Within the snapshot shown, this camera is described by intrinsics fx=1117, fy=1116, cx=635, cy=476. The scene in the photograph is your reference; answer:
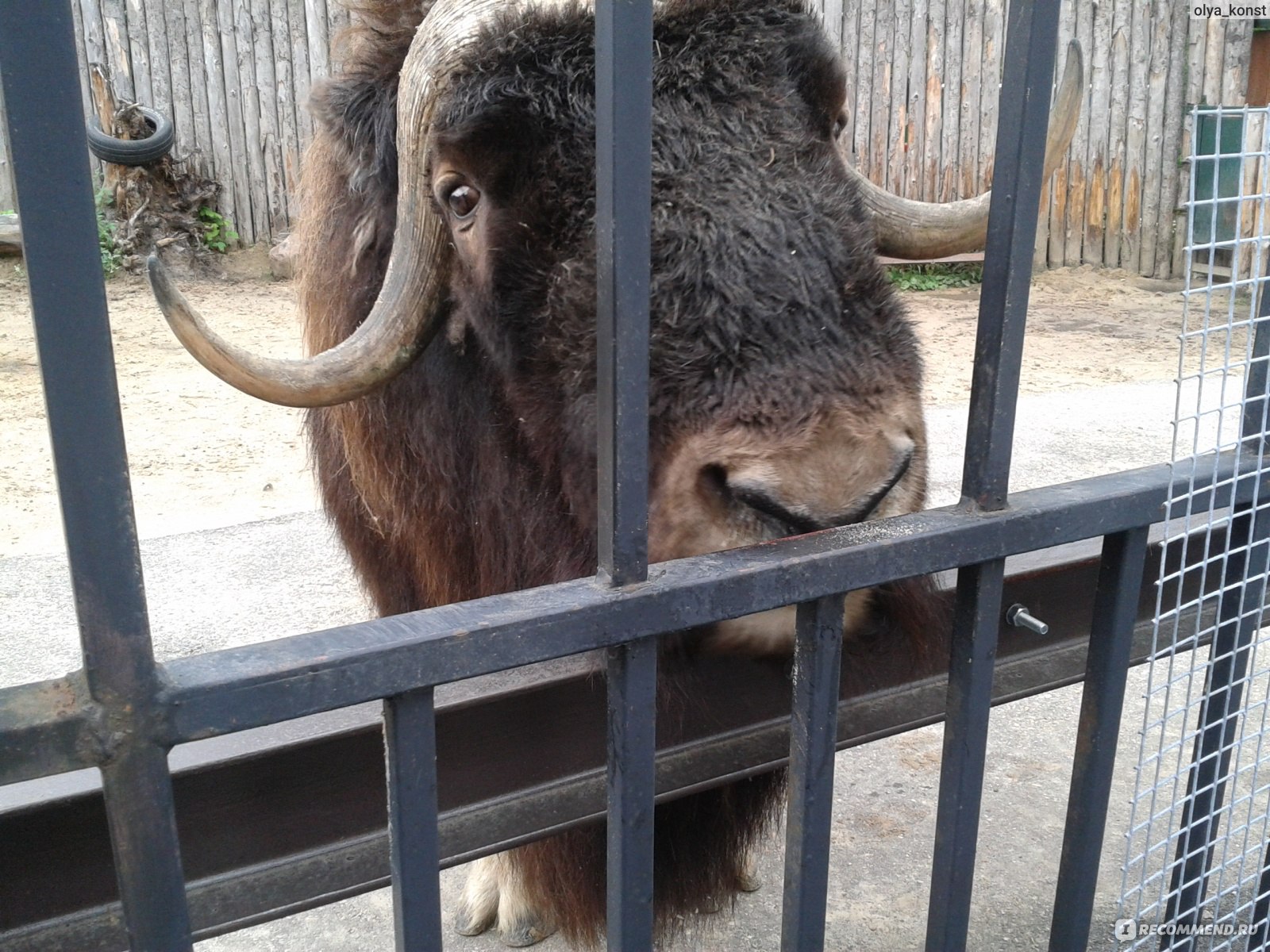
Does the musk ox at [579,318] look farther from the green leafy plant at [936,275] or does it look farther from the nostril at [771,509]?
the green leafy plant at [936,275]

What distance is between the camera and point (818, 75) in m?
2.35

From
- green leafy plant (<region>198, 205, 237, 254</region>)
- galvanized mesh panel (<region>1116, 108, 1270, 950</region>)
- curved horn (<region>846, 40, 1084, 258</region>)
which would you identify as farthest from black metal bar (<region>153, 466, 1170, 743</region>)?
green leafy plant (<region>198, 205, 237, 254</region>)

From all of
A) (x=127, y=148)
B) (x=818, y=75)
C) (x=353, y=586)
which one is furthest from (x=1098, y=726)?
(x=127, y=148)

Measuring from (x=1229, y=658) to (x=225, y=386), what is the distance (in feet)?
30.6

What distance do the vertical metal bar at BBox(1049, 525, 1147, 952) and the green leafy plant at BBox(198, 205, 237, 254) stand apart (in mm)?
13588

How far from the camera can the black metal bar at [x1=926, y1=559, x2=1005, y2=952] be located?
1521mm

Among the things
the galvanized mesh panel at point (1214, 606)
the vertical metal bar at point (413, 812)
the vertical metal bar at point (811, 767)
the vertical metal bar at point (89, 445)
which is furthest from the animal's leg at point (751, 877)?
the vertical metal bar at point (89, 445)

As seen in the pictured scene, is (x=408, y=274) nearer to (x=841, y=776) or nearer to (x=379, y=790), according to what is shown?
(x=379, y=790)

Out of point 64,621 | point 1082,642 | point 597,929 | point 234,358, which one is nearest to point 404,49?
point 234,358

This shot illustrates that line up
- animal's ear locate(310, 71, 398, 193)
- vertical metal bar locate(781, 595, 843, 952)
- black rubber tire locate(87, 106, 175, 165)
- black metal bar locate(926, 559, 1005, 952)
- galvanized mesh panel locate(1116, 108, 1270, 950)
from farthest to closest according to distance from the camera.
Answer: black rubber tire locate(87, 106, 175, 165), animal's ear locate(310, 71, 398, 193), galvanized mesh panel locate(1116, 108, 1270, 950), black metal bar locate(926, 559, 1005, 952), vertical metal bar locate(781, 595, 843, 952)

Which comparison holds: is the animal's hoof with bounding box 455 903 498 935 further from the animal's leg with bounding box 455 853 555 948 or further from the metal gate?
the metal gate

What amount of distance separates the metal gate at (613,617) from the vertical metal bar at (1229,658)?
0.11m

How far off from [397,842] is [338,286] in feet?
Answer: 6.14

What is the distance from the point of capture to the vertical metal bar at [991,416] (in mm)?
1357
